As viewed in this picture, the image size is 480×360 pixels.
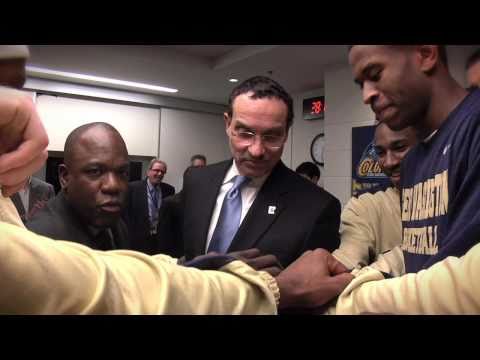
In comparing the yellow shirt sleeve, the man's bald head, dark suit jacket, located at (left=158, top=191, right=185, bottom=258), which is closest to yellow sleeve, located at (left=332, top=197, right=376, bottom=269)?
the yellow shirt sleeve

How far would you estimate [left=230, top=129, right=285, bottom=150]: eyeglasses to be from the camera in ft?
2.79

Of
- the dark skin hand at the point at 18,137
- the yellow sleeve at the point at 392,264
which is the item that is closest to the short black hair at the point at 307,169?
the yellow sleeve at the point at 392,264

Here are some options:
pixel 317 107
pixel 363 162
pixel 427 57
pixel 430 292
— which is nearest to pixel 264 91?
pixel 427 57

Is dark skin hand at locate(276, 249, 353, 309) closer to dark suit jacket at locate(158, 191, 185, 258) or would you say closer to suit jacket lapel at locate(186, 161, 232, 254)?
suit jacket lapel at locate(186, 161, 232, 254)

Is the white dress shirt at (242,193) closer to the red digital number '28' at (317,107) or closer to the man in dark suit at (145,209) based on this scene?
the man in dark suit at (145,209)

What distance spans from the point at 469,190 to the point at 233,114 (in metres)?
0.55

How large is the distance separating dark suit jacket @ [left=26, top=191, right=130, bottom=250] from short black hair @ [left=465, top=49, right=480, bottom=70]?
2.45 feet

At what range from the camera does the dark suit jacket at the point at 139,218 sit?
90 cm

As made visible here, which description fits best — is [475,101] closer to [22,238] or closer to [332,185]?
[22,238]

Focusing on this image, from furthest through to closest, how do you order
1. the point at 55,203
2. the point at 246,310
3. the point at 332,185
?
the point at 332,185 → the point at 55,203 → the point at 246,310

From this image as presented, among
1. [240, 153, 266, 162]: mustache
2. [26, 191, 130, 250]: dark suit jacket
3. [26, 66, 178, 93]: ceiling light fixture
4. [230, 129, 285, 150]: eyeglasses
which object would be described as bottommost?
[26, 191, 130, 250]: dark suit jacket

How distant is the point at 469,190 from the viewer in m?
0.49

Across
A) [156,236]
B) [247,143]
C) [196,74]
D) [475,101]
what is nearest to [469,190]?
[475,101]

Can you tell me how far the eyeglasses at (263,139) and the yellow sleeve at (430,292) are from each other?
0.40 meters
